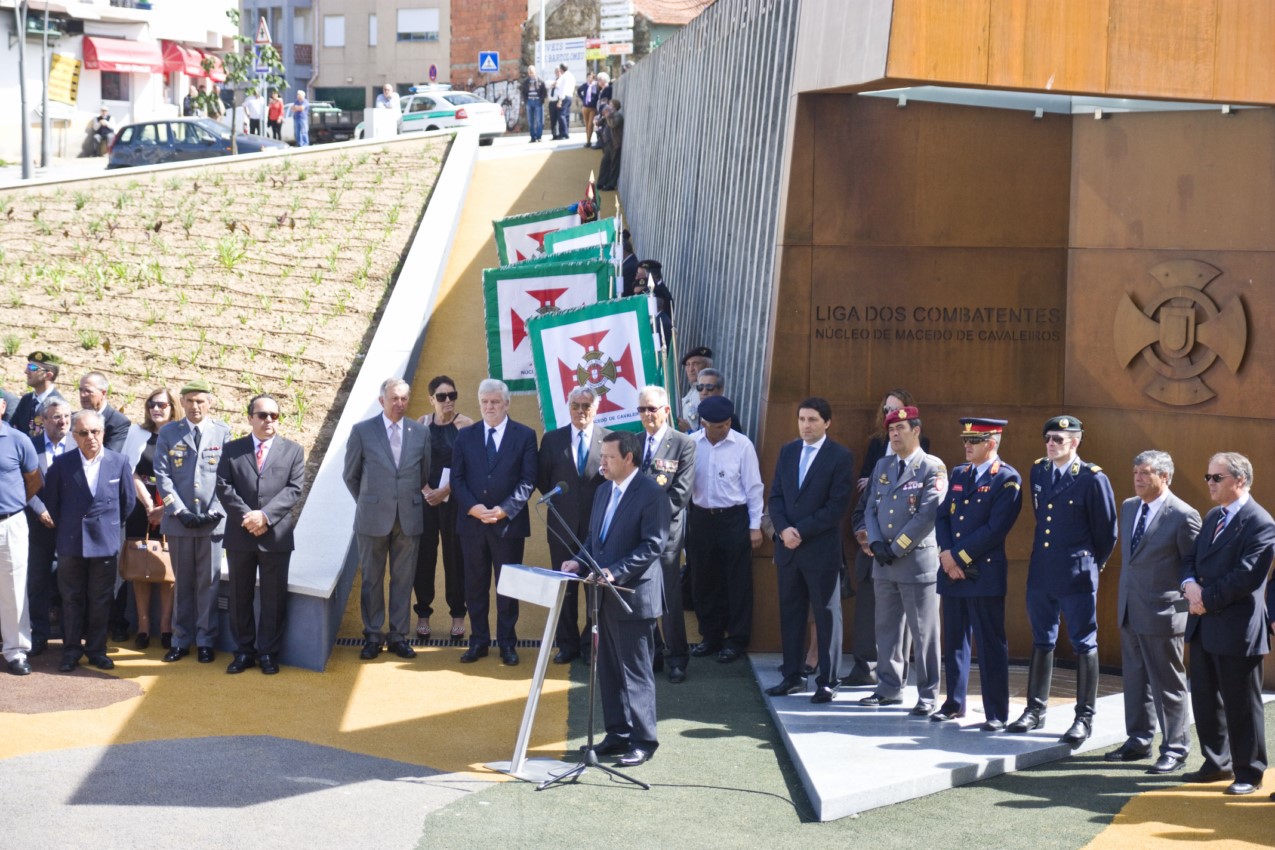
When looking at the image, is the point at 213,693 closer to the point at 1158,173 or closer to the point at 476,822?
the point at 476,822

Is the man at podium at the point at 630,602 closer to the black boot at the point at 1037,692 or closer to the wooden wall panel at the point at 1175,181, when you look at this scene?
the black boot at the point at 1037,692

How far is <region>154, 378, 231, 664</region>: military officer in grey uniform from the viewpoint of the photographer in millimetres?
9539

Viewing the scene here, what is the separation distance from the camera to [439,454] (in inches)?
391

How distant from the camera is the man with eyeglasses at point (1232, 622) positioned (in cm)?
702

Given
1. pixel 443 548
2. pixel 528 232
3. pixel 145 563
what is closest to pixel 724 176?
pixel 528 232

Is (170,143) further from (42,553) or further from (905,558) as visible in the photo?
(905,558)

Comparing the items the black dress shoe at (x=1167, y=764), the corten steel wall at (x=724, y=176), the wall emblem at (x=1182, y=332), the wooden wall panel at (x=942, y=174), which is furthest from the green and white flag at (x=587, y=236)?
the black dress shoe at (x=1167, y=764)

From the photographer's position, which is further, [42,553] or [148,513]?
[148,513]

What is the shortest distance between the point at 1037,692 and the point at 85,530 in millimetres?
5809

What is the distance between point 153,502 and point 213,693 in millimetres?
1752

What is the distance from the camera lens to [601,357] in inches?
434

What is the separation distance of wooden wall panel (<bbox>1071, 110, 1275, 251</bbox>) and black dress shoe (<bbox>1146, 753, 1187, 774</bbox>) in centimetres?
312

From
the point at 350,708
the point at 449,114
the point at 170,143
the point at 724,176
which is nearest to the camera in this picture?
the point at 350,708

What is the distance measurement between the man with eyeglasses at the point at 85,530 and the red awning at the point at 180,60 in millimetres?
44981
